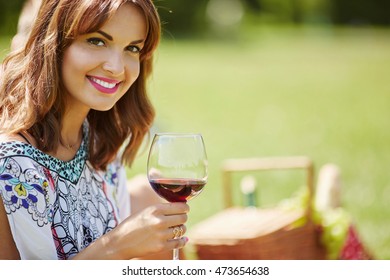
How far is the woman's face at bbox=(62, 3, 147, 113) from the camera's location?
94.8 inches

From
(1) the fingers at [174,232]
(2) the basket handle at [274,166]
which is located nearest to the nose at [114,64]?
(1) the fingers at [174,232]

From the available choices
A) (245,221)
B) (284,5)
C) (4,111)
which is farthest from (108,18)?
(284,5)

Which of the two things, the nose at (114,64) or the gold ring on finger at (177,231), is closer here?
the gold ring on finger at (177,231)

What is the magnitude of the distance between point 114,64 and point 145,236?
0.62 metres

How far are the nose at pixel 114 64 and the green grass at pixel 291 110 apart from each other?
1.68ft

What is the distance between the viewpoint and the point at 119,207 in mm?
2986

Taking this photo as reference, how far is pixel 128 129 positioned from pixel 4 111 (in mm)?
618

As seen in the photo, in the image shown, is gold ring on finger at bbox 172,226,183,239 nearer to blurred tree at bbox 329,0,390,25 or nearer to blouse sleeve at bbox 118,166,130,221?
blouse sleeve at bbox 118,166,130,221

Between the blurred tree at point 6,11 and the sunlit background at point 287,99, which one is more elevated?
the blurred tree at point 6,11

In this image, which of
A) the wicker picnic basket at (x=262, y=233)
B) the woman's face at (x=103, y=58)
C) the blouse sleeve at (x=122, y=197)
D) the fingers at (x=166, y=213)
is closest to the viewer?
the fingers at (x=166, y=213)

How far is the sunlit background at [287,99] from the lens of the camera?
5727 mm

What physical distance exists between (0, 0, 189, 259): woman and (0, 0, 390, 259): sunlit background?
0.44 meters

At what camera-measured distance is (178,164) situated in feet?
7.17

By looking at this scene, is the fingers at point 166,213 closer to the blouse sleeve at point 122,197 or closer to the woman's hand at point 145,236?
the woman's hand at point 145,236
